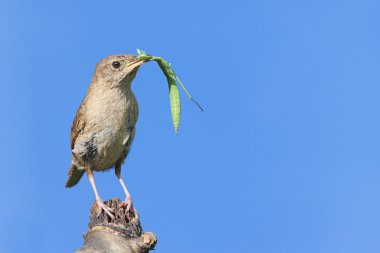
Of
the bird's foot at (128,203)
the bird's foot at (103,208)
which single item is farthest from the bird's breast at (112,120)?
the bird's foot at (103,208)

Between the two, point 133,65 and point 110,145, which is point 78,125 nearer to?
point 110,145

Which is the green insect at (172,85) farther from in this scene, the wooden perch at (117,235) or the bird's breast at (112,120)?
the wooden perch at (117,235)

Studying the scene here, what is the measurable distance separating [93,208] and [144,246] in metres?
1.34

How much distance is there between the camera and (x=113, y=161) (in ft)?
31.6

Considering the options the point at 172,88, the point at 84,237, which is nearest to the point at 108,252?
the point at 84,237

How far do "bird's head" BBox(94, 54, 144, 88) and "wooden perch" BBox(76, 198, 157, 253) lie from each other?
216 cm

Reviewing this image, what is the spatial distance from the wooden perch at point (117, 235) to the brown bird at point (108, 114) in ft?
5.27

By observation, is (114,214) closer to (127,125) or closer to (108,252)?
(108,252)

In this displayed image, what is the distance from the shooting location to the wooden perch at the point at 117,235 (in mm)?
6297

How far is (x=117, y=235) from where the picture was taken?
6664 millimetres

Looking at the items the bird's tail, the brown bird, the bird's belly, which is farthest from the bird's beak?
the bird's tail

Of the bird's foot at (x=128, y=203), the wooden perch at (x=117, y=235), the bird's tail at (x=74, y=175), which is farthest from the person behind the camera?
the bird's tail at (x=74, y=175)

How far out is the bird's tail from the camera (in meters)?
10.3

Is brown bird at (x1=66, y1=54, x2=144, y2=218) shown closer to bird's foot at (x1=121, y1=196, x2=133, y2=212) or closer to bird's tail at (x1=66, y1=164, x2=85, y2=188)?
bird's foot at (x1=121, y1=196, x2=133, y2=212)
